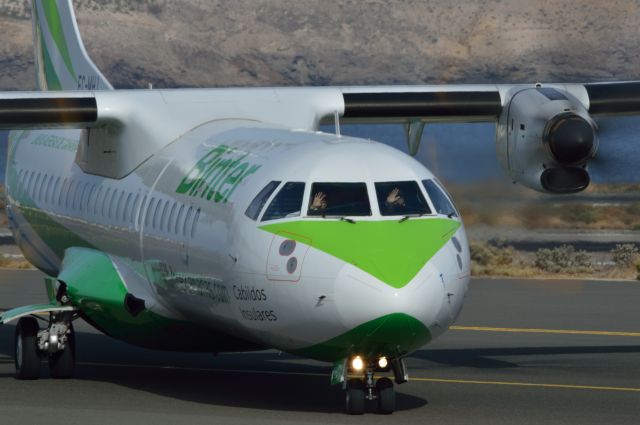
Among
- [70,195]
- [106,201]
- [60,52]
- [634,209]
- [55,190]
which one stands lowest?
[106,201]

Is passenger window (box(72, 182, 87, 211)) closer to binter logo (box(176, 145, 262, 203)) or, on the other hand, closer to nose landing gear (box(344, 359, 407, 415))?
binter logo (box(176, 145, 262, 203))

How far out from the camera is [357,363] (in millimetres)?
14445

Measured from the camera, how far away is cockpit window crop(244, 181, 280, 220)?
14883 millimetres

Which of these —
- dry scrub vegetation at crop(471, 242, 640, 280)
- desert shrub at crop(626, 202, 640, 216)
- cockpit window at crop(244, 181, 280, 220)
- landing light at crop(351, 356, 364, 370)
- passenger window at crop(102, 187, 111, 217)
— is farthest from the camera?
desert shrub at crop(626, 202, 640, 216)

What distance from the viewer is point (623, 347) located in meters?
21.4

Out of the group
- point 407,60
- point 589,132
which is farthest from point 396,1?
point 589,132

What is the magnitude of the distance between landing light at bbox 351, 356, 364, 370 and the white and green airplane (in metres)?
0.01

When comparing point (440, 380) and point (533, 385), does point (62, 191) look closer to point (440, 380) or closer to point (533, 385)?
point (440, 380)

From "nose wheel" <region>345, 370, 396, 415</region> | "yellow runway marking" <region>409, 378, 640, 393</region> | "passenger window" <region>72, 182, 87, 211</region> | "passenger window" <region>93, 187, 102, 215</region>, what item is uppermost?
"passenger window" <region>72, 182, 87, 211</region>

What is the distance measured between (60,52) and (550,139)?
855 centimetres

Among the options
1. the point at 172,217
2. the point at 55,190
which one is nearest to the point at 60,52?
the point at 55,190

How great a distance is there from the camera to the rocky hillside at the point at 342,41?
181875 millimetres

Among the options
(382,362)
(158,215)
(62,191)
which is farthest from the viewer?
(62,191)

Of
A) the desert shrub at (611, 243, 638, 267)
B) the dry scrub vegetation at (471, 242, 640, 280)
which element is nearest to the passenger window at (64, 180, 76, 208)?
the dry scrub vegetation at (471, 242, 640, 280)
